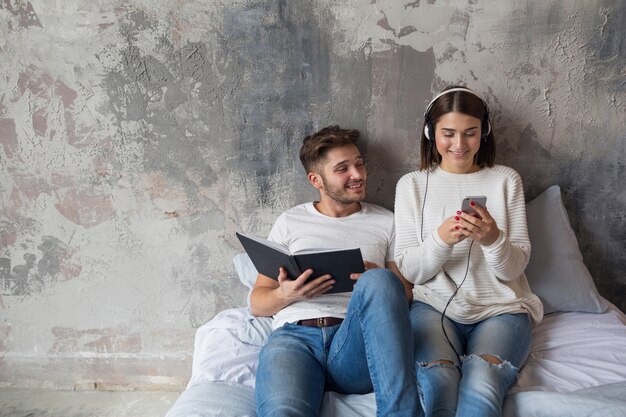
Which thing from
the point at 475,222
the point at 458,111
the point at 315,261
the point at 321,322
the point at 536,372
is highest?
the point at 458,111

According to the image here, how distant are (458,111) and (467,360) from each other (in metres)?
0.92

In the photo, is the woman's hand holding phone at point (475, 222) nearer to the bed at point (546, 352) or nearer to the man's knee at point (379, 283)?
the man's knee at point (379, 283)

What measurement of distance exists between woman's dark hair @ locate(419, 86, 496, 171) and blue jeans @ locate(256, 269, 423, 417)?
700mm

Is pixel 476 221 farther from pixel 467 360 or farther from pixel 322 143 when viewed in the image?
pixel 322 143

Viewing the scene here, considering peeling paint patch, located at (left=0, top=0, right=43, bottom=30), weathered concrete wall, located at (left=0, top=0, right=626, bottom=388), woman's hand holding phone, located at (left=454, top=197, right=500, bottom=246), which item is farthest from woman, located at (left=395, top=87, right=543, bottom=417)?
peeling paint patch, located at (left=0, top=0, right=43, bottom=30)

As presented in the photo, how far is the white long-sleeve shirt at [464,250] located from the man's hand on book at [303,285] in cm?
36

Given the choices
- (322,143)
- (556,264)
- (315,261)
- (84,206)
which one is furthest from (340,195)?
(84,206)

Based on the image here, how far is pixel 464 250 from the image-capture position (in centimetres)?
215

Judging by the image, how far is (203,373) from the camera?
81.3 inches

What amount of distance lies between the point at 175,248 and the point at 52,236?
1.96 feet

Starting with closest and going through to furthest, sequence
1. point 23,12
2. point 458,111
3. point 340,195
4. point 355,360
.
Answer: point 355,360 < point 458,111 < point 340,195 < point 23,12

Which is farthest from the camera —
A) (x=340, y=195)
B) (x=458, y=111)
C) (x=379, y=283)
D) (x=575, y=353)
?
(x=340, y=195)

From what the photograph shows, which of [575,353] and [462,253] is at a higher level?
[462,253]

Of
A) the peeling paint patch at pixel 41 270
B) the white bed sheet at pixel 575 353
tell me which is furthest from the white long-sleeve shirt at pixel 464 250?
the peeling paint patch at pixel 41 270
